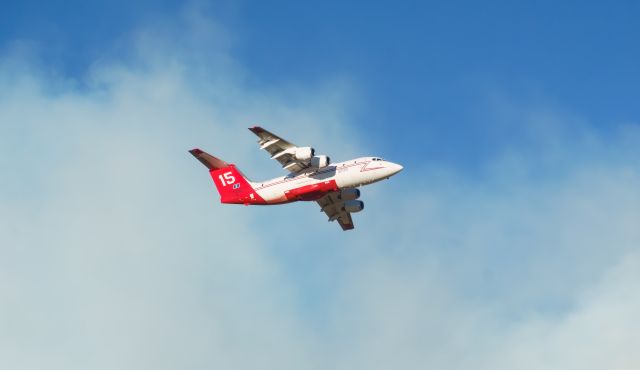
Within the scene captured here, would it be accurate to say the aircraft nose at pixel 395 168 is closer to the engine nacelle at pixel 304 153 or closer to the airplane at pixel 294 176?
the airplane at pixel 294 176

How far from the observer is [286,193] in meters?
74.8

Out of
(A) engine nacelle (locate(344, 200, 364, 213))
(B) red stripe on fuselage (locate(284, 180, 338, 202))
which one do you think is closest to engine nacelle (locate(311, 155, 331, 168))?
(B) red stripe on fuselage (locate(284, 180, 338, 202))

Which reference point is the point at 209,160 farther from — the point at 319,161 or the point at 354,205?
the point at 354,205

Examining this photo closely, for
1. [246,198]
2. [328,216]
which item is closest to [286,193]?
[246,198]

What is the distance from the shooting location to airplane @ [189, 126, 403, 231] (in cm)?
7244

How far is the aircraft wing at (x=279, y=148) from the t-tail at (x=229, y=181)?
4207 millimetres

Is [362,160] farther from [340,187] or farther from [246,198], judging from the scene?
[246,198]

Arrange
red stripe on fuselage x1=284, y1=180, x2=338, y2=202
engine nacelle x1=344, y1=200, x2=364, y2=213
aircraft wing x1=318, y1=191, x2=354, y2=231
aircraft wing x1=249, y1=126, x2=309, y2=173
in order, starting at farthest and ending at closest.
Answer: engine nacelle x1=344, y1=200, x2=364, y2=213 → aircraft wing x1=318, y1=191, x2=354, y2=231 → red stripe on fuselage x1=284, y1=180, x2=338, y2=202 → aircraft wing x1=249, y1=126, x2=309, y2=173

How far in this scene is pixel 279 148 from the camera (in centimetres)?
7256

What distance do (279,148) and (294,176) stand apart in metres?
3.33

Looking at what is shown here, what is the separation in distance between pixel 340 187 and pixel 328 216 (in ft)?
31.4

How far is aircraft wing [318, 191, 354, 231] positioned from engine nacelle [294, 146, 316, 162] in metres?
7.77

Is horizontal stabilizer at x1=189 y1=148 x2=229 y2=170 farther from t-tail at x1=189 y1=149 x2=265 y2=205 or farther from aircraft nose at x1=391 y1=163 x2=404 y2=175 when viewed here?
aircraft nose at x1=391 y1=163 x2=404 y2=175

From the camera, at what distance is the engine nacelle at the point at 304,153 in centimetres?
7181
